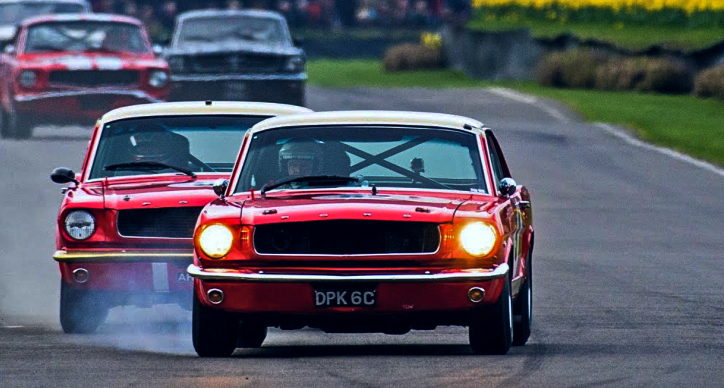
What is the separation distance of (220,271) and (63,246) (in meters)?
2.18

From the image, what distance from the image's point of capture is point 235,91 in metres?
29.8

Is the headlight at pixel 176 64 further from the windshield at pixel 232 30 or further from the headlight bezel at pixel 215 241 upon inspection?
the headlight bezel at pixel 215 241

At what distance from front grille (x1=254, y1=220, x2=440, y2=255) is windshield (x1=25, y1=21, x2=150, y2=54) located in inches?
727

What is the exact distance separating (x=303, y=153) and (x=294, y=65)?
1890 centimetres

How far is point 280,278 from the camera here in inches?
375

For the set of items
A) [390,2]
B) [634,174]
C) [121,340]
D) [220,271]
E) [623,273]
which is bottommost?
[390,2]

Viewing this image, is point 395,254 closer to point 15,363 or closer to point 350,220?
point 350,220

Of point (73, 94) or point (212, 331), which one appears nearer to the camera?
point (212, 331)

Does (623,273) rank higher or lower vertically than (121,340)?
lower

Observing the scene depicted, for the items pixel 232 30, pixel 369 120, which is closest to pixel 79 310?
pixel 369 120

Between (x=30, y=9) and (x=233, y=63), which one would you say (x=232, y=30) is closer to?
(x=233, y=63)

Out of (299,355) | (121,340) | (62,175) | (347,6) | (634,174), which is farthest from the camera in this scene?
(347,6)

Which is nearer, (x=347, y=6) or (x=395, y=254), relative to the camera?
(x=395, y=254)


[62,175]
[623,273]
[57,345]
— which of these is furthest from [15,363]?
[623,273]
